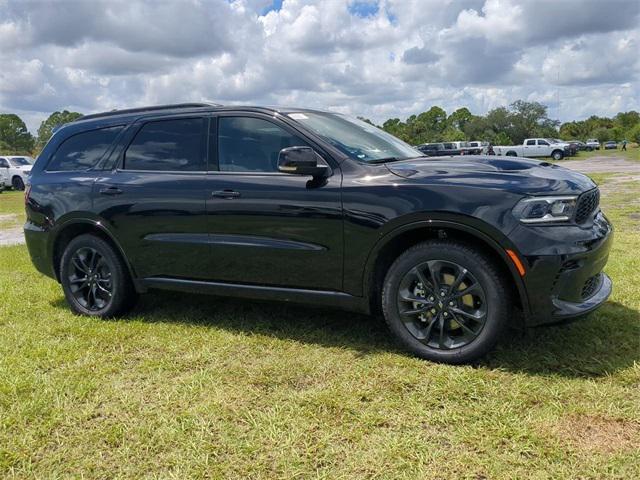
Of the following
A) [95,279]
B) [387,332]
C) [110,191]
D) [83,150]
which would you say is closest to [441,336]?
[387,332]

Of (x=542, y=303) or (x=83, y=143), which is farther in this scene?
(x=83, y=143)

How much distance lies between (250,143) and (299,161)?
706mm

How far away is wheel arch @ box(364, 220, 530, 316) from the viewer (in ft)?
10.8

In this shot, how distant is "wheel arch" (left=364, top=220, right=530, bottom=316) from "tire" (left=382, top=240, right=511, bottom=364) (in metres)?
0.06

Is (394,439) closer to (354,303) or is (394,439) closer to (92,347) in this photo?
(354,303)

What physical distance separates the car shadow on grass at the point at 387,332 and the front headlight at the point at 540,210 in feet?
2.50

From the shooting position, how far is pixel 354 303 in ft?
12.4

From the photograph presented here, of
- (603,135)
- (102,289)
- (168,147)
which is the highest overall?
(603,135)

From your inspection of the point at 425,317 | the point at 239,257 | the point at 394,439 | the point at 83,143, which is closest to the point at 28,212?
→ the point at 83,143

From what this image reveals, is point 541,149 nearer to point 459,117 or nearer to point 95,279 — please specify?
point 95,279

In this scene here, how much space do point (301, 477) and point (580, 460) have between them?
49.2 inches

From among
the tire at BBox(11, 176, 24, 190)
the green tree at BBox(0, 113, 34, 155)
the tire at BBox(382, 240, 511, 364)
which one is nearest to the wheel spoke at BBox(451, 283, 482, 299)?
the tire at BBox(382, 240, 511, 364)

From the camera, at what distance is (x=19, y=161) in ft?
78.7

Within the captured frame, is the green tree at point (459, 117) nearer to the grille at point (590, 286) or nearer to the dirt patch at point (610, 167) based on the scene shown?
the dirt patch at point (610, 167)
